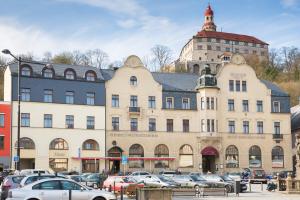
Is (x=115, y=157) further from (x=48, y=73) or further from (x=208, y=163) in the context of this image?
(x=208, y=163)

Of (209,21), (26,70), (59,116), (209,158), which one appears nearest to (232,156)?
(209,158)

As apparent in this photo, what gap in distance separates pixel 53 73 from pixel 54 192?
141ft

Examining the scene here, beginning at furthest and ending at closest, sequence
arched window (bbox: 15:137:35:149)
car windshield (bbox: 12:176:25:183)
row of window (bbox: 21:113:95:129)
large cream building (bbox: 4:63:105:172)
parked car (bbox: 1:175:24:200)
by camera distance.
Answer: row of window (bbox: 21:113:95:129) < large cream building (bbox: 4:63:105:172) < arched window (bbox: 15:137:35:149) < car windshield (bbox: 12:176:25:183) < parked car (bbox: 1:175:24:200)

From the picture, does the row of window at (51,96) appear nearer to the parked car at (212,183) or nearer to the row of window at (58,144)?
the row of window at (58,144)

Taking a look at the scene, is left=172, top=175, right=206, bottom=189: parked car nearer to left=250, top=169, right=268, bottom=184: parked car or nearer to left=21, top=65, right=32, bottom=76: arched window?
left=250, top=169, right=268, bottom=184: parked car

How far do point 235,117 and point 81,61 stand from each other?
51590mm

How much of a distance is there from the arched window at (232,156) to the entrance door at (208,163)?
1871mm

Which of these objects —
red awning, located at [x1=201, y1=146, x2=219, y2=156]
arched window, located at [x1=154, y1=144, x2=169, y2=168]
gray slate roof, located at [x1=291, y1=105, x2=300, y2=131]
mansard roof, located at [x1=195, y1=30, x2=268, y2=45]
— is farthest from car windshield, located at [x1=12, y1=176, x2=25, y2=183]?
mansard roof, located at [x1=195, y1=30, x2=268, y2=45]

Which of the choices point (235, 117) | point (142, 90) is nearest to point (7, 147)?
point (142, 90)

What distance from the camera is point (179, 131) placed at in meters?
69.2

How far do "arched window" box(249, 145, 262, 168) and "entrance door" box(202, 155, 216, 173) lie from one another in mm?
5214

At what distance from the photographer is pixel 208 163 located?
71.3 meters

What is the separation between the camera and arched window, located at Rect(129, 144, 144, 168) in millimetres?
66062

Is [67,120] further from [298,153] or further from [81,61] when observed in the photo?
[81,61]
